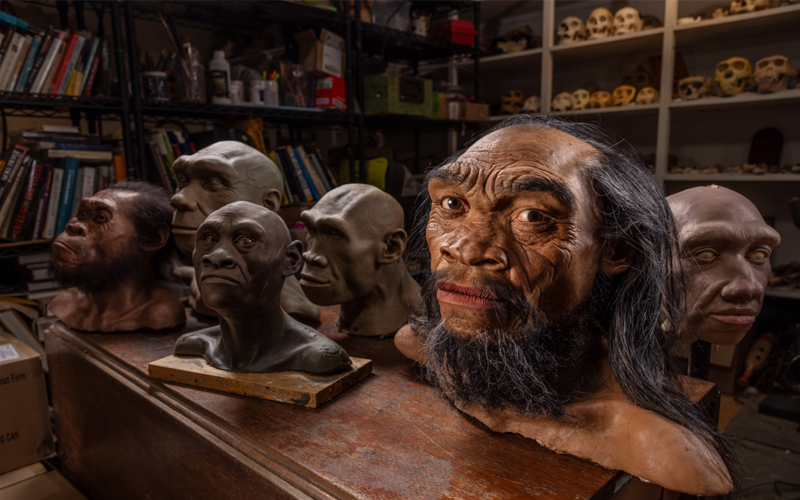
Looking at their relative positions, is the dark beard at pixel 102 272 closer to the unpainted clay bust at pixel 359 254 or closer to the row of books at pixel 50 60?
the unpainted clay bust at pixel 359 254

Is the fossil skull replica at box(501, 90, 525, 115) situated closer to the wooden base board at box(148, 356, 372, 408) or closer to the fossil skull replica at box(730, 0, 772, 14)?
the fossil skull replica at box(730, 0, 772, 14)

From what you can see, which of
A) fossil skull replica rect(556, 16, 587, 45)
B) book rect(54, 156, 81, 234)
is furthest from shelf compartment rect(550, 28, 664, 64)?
book rect(54, 156, 81, 234)

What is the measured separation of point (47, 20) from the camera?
9.53ft

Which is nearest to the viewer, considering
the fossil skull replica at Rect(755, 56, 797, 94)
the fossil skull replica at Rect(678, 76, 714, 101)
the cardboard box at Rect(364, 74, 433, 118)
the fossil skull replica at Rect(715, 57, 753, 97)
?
the fossil skull replica at Rect(755, 56, 797, 94)

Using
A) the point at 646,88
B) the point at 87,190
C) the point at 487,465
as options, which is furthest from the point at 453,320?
the point at 646,88

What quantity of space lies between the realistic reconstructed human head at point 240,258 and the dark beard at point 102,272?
529mm

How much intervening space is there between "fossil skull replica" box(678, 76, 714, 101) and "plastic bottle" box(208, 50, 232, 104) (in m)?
2.51

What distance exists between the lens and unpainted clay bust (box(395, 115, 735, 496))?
2.74ft

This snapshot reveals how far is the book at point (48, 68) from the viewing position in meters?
2.32

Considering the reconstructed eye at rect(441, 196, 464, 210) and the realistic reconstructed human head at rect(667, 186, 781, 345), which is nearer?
the reconstructed eye at rect(441, 196, 464, 210)

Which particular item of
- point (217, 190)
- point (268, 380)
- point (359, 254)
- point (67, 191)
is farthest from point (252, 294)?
point (67, 191)

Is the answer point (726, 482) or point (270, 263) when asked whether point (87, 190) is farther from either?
point (726, 482)

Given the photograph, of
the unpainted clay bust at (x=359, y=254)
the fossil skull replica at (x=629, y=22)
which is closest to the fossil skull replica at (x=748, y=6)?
the fossil skull replica at (x=629, y=22)

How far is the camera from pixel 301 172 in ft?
10.2
